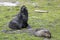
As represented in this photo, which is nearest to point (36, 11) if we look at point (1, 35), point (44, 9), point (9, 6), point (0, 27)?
point (44, 9)

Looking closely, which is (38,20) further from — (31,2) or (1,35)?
(31,2)

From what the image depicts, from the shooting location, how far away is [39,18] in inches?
372

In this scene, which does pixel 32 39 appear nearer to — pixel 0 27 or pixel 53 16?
pixel 0 27

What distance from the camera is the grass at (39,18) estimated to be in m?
7.06

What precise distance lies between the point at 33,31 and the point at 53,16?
8.98 feet

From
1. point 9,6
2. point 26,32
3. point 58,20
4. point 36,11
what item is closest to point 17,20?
point 26,32

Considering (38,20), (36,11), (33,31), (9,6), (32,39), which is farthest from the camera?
(9,6)

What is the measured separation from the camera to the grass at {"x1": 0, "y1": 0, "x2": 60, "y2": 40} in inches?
278

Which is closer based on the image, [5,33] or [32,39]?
[32,39]

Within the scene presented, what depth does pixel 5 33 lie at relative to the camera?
7328mm

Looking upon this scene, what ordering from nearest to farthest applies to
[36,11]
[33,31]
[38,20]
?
[33,31], [38,20], [36,11]

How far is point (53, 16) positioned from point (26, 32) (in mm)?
2731

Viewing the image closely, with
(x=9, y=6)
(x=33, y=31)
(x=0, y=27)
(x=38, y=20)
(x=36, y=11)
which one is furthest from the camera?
(x=9, y=6)

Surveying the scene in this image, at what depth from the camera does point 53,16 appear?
988cm
